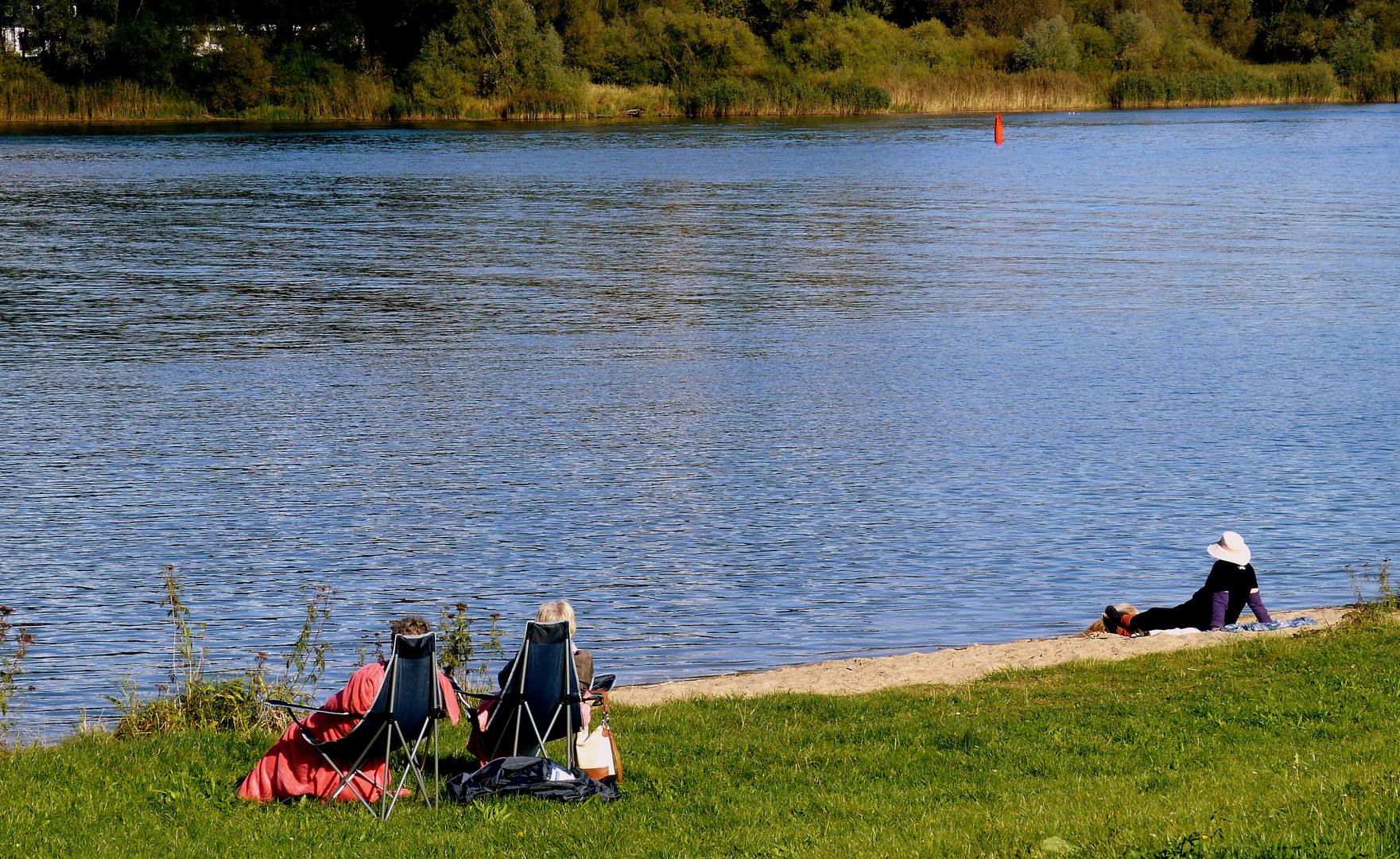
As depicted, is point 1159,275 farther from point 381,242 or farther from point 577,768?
point 577,768

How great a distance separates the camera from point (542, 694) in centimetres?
804

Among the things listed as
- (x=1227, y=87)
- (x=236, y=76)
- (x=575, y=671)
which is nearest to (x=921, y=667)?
(x=575, y=671)

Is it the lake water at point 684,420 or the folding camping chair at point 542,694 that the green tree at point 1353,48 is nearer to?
the lake water at point 684,420

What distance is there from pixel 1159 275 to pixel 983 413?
47.3 ft

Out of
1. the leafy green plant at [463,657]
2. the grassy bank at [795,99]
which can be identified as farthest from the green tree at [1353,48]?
the leafy green plant at [463,657]

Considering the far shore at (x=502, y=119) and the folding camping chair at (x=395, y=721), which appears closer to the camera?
the folding camping chair at (x=395, y=721)

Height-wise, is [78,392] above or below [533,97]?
below

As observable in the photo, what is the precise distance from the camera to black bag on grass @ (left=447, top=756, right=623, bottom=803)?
7.74 m

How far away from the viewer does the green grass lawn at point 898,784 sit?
650 cm

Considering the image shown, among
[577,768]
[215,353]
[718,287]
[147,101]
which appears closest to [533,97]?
[147,101]

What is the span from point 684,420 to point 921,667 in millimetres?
9463

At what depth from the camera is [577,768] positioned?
801cm

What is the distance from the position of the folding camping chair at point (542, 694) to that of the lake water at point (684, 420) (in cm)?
382

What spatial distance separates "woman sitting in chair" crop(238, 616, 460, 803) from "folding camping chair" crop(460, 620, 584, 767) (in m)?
0.31
